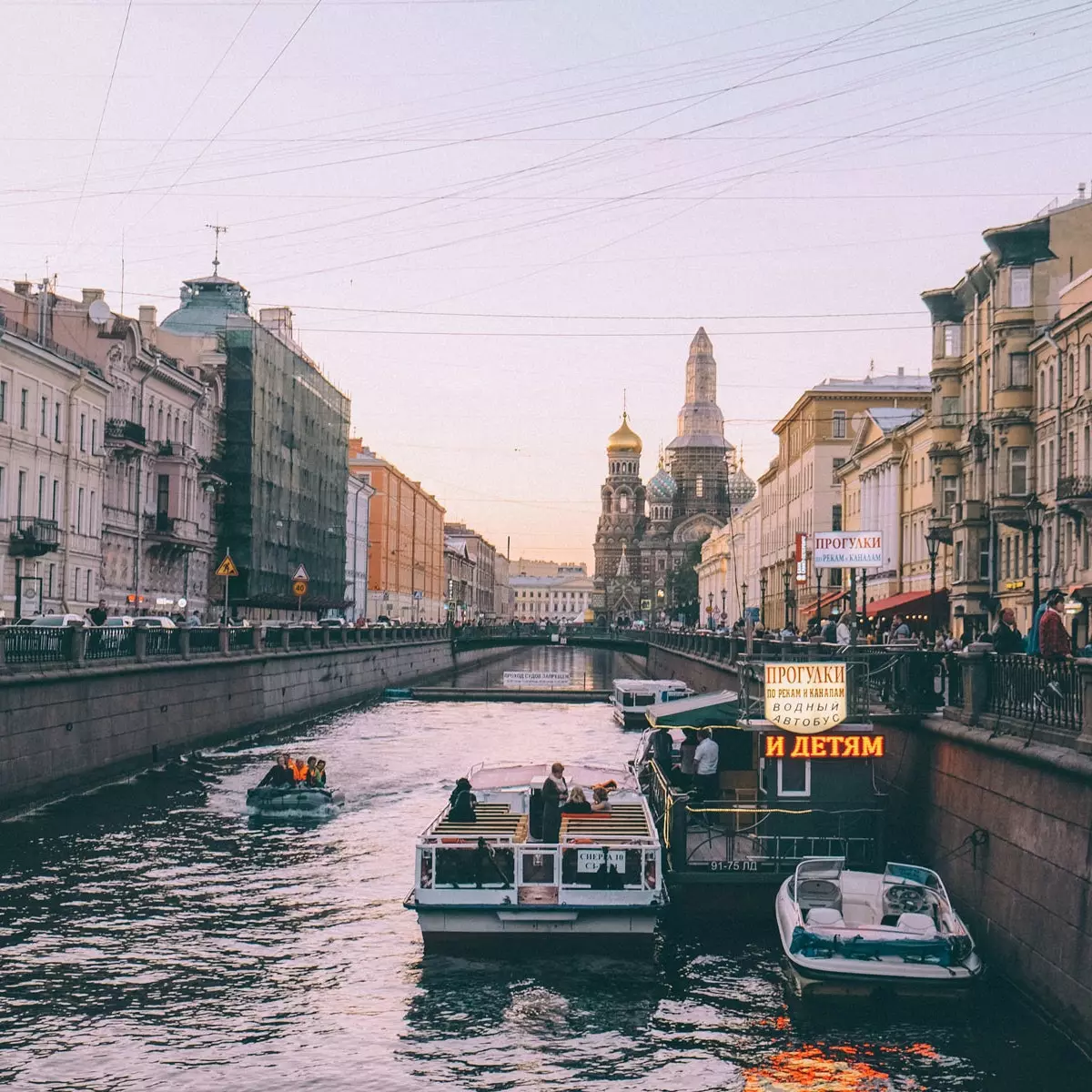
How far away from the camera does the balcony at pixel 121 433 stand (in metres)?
69.9

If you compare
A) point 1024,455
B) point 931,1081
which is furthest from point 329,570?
point 931,1081

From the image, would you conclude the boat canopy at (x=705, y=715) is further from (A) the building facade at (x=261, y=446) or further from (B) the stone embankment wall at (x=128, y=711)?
(A) the building facade at (x=261, y=446)

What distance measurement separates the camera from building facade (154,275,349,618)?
90938 millimetres

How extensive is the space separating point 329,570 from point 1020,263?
7067cm

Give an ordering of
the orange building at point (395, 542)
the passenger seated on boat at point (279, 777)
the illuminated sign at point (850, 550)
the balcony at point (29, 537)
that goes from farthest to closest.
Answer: the orange building at point (395, 542) → the balcony at point (29, 537) → the passenger seated on boat at point (279, 777) → the illuminated sign at point (850, 550)

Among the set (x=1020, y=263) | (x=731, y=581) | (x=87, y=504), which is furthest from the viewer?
(x=731, y=581)

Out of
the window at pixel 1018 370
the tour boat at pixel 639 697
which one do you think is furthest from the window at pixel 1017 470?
the tour boat at pixel 639 697

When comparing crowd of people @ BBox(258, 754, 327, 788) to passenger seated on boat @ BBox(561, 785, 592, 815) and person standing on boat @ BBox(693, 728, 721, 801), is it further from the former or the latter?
passenger seated on boat @ BBox(561, 785, 592, 815)

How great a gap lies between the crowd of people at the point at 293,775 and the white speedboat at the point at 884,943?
17063 millimetres

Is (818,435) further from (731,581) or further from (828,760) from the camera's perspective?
(828,760)

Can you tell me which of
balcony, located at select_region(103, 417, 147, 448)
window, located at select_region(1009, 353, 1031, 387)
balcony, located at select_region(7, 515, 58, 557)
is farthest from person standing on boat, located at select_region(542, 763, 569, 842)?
balcony, located at select_region(103, 417, 147, 448)

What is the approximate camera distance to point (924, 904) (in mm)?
21156

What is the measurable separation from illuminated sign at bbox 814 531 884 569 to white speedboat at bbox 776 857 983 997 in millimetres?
12746

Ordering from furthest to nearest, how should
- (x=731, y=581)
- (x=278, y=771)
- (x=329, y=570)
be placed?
(x=731, y=581) < (x=329, y=570) < (x=278, y=771)
